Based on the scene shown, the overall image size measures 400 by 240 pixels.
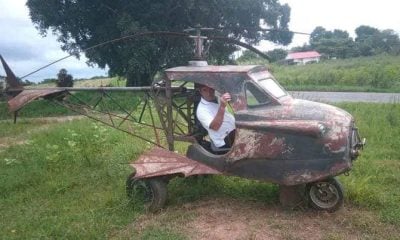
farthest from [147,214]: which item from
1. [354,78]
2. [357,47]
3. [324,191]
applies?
[357,47]

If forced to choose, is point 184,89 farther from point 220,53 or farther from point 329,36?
point 329,36

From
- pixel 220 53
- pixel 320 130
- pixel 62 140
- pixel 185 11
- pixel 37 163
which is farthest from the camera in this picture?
pixel 220 53

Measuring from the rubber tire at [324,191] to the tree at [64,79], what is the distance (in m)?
19.3

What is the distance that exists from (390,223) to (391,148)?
4.03 m

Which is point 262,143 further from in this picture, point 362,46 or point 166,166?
point 362,46

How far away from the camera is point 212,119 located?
21.1 feet

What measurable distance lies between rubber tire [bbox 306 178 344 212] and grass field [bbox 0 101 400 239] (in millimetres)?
127

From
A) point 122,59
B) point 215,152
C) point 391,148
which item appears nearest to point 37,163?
point 215,152

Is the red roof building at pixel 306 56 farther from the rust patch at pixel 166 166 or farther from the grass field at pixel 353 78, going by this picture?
the rust patch at pixel 166 166

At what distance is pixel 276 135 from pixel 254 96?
0.69 metres

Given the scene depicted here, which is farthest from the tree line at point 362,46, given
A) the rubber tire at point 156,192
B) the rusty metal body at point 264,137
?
the rubber tire at point 156,192

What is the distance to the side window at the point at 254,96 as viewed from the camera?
6.07m

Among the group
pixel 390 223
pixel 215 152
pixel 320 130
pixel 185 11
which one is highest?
pixel 185 11

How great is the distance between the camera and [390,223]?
577 cm
